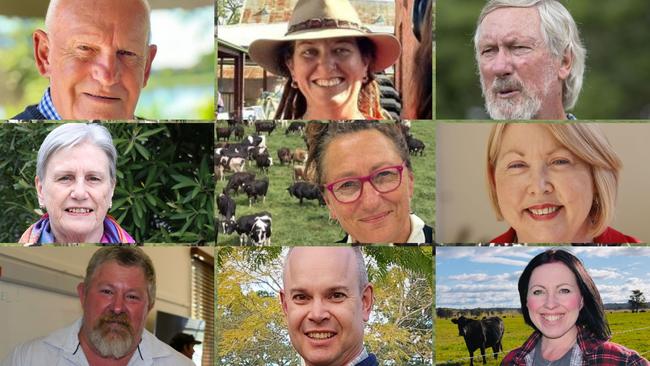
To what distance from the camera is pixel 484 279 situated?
536cm

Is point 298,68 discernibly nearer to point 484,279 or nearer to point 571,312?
→ point 484,279

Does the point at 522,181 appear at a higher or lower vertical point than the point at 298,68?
lower

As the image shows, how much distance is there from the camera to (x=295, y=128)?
5.38 m

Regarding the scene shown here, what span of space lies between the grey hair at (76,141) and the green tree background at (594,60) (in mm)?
1827

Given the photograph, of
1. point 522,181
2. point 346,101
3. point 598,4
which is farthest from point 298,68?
point 598,4

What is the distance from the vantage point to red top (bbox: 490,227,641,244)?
5.34 metres

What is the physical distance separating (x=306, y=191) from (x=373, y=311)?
75 centimetres

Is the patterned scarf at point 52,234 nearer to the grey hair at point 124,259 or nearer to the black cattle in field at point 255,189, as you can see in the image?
the grey hair at point 124,259

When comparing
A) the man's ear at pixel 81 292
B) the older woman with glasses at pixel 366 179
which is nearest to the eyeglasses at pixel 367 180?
the older woman with glasses at pixel 366 179

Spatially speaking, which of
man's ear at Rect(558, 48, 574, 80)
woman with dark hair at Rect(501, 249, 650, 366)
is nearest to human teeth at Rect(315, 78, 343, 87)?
man's ear at Rect(558, 48, 574, 80)

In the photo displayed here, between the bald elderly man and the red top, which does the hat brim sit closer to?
the bald elderly man

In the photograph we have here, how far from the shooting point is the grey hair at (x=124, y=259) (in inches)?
210

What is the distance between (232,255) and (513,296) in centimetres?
156

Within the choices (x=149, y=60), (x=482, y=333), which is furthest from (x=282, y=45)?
(x=482, y=333)
